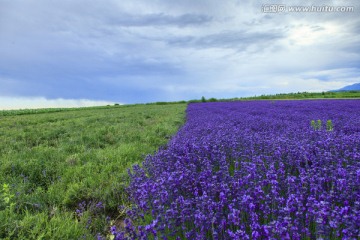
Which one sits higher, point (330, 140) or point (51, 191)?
point (330, 140)

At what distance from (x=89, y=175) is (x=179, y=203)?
253cm

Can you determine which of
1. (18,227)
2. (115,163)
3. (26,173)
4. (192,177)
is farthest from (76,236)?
(26,173)

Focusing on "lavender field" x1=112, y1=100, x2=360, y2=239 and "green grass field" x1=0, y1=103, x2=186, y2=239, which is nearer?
"lavender field" x1=112, y1=100, x2=360, y2=239

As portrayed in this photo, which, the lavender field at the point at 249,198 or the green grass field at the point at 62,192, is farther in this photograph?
the green grass field at the point at 62,192

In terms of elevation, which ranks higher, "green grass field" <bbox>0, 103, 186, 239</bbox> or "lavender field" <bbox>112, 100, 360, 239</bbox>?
"lavender field" <bbox>112, 100, 360, 239</bbox>

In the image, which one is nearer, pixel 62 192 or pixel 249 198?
pixel 249 198

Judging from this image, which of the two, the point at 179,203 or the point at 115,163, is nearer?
the point at 179,203

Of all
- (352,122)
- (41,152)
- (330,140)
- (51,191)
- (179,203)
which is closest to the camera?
(179,203)

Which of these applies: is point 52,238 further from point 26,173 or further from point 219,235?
point 26,173

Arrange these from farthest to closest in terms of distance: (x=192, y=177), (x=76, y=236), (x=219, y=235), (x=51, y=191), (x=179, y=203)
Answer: (x=51, y=191)
(x=192, y=177)
(x=76, y=236)
(x=179, y=203)
(x=219, y=235)

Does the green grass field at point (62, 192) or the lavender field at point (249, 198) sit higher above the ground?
the lavender field at point (249, 198)

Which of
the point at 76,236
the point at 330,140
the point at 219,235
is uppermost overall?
the point at 330,140

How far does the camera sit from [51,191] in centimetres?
392

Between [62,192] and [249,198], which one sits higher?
[249,198]
